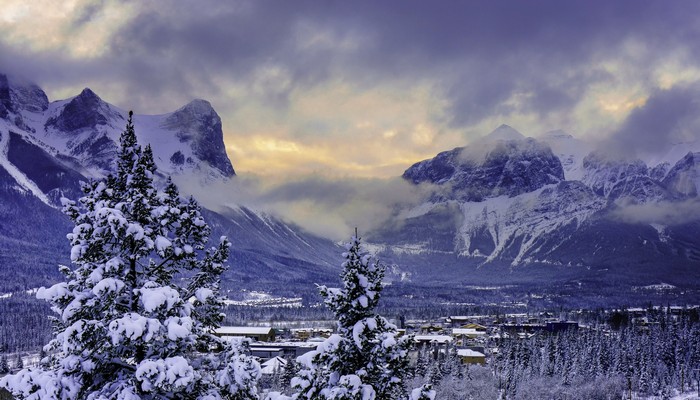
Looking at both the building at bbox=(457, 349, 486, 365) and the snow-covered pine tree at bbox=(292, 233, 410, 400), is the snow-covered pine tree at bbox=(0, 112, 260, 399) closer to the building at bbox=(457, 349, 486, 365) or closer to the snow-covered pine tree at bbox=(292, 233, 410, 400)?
the snow-covered pine tree at bbox=(292, 233, 410, 400)

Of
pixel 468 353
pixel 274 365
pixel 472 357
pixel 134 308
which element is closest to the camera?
pixel 134 308

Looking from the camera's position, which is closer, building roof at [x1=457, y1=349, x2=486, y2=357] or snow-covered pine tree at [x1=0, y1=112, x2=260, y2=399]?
snow-covered pine tree at [x1=0, y1=112, x2=260, y2=399]

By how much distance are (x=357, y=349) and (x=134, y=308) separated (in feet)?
23.5

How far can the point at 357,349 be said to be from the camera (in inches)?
754

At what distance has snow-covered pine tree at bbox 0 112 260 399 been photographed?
606 inches

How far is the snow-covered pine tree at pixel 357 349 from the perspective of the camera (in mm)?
18594

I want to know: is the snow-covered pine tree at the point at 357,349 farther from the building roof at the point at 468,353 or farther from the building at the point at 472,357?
the building roof at the point at 468,353

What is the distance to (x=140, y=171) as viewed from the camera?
17.7 meters

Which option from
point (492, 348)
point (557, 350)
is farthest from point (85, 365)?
point (492, 348)

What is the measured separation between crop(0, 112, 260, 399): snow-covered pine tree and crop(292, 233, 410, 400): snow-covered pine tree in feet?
7.23

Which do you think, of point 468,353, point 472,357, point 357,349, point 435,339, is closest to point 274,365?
point 472,357

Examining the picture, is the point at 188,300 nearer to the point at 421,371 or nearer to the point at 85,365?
the point at 85,365

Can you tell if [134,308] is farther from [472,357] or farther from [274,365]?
[472,357]

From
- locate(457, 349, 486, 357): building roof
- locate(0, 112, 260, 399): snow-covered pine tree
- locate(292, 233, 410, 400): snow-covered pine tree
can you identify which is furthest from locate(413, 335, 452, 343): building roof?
locate(0, 112, 260, 399): snow-covered pine tree
